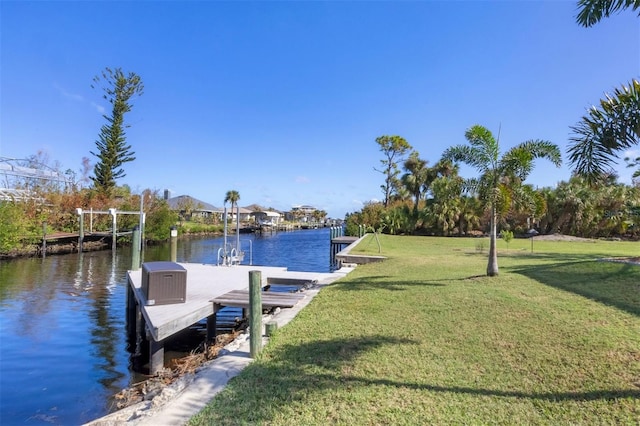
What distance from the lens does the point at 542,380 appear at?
11.7ft

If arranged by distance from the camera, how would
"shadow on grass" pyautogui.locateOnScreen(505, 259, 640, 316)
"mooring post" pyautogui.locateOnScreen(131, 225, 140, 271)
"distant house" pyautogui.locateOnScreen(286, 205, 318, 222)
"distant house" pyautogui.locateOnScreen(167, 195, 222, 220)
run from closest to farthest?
"shadow on grass" pyautogui.locateOnScreen(505, 259, 640, 316) < "mooring post" pyautogui.locateOnScreen(131, 225, 140, 271) < "distant house" pyautogui.locateOnScreen(167, 195, 222, 220) < "distant house" pyautogui.locateOnScreen(286, 205, 318, 222)

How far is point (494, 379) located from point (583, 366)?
1.00 meters

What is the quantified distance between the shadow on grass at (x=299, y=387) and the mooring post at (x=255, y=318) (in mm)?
231

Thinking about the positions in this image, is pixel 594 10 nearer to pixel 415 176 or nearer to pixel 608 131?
pixel 608 131

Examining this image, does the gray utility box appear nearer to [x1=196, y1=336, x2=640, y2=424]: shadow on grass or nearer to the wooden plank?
the wooden plank

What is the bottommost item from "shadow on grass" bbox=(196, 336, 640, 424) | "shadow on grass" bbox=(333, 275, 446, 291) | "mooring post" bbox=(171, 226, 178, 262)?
"shadow on grass" bbox=(196, 336, 640, 424)

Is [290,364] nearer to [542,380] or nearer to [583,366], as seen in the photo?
[542,380]

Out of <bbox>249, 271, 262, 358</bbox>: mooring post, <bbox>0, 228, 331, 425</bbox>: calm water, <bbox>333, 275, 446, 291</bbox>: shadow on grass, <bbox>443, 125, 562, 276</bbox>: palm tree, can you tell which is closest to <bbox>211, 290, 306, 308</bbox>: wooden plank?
<bbox>333, 275, 446, 291</bbox>: shadow on grass

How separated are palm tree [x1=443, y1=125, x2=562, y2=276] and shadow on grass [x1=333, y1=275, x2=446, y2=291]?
177 cm

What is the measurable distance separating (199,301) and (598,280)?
8190 millimetres

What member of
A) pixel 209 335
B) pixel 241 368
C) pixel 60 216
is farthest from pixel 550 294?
pixel 60 216

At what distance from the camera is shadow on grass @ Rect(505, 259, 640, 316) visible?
6.43 meters

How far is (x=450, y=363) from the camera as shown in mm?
4000

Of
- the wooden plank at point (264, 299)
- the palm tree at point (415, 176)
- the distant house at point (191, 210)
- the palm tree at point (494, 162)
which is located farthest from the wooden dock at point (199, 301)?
the distant house at point (191, 210)
